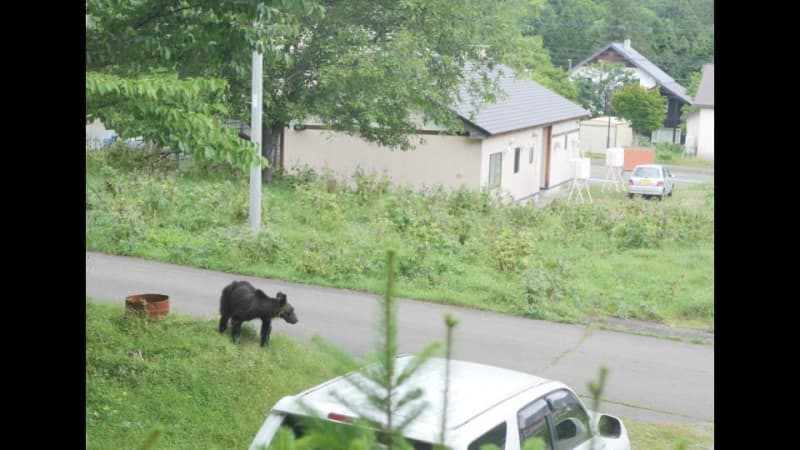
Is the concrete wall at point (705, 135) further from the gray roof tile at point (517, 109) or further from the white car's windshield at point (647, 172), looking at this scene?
the white car's windshield at point (647, 172)

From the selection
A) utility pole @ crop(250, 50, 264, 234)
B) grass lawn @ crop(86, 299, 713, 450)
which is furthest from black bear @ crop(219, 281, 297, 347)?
utility pole @ crop(250, 50, 264, 234)

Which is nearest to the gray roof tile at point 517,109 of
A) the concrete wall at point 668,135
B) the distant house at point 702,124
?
the distant house at point 702,124

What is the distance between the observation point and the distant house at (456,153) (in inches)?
893

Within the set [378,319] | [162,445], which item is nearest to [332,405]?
[378,319]

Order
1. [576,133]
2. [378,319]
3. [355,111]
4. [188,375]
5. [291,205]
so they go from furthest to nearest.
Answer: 1. [576,133]
2. [355,111]
3. [291,205]
4. [188,375]
5. [378,319]

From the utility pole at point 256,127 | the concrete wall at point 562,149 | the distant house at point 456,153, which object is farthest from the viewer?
the concrete wall at point 562,149

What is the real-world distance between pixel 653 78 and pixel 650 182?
559 inches

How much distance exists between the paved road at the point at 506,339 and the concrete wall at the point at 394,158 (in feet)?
33.5

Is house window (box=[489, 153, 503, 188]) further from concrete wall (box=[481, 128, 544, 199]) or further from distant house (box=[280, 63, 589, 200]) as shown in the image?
concrete wall (box=[481, 128, 544, 199])

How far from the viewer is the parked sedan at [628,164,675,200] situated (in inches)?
1031
